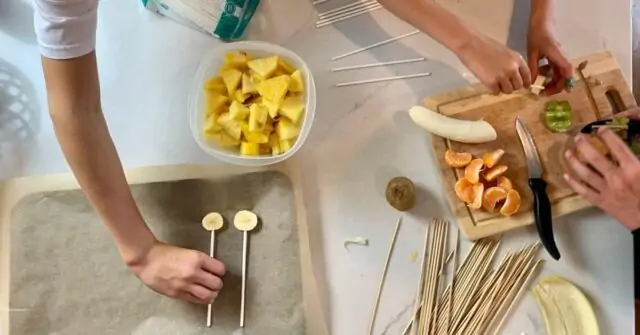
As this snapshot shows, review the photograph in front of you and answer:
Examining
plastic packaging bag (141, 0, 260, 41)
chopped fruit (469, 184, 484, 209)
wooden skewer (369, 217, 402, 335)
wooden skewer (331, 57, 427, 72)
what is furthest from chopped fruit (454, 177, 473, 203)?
plastic packaging bag (141, 0, 260, 41)

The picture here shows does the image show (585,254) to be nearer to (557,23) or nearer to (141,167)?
(557,23)

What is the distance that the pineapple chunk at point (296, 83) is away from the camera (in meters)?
1.23

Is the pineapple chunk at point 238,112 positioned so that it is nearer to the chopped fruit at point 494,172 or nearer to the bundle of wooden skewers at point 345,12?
the bundle of wooden skewers at point 345,12

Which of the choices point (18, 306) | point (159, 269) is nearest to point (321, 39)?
point (159, 269)

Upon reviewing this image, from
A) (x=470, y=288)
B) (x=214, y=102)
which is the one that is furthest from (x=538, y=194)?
(x=214, y=102)

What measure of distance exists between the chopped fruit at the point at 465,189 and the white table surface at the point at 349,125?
6cm

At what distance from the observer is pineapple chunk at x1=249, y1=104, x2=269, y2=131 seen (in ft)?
3.94

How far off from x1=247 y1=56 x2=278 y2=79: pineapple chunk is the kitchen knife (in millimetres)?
396

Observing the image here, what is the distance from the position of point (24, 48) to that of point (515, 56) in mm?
783

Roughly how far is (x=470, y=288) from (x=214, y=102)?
50 centimetres

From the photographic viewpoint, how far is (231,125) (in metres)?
1.21

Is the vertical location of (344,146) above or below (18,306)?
above

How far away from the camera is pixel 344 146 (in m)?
1.30

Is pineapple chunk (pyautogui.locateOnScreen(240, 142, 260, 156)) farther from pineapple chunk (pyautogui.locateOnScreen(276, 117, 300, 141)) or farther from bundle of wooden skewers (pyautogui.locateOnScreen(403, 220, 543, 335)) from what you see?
bundle of wooden skewers (pyautogui.locateOnScreen(403, 220, 543, 335))
